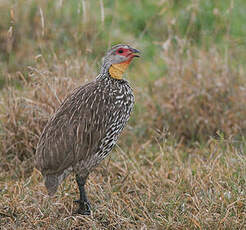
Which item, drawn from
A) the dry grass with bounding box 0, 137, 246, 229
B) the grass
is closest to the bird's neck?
the grass

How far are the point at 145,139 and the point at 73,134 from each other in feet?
5.42

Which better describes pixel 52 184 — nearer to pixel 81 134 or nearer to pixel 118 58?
pixel 81 134

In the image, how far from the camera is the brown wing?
3.75m

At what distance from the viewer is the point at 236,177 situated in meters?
4.14

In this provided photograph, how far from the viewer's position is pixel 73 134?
377 centimetres

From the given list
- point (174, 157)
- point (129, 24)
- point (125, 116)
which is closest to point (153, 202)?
point (125, 116)

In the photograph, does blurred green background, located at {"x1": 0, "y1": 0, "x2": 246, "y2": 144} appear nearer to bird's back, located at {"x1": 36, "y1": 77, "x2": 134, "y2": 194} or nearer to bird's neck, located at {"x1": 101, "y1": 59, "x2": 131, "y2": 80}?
bird's neck, located at {"x1": 101, "y1": 59, "x2": 131, "y2": 80}

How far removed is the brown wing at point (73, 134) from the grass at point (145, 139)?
381 millimetres

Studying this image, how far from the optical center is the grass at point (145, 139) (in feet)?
12.5

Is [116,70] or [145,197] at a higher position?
[116,70]

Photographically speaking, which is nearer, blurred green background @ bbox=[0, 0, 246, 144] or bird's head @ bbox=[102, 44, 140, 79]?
bird's head @ bbox=[102, 44, 140, 79]

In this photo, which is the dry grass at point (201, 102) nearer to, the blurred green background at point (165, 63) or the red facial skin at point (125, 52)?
the blurred green background at point (165, 63)

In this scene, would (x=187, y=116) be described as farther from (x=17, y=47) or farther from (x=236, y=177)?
(x=17, y=47)

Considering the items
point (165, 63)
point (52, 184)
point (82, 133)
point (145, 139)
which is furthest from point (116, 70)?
point (165, 63)
